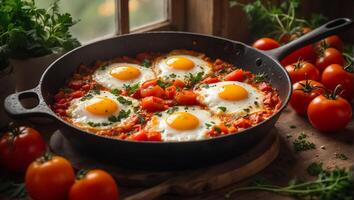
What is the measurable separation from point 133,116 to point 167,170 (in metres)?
0.32

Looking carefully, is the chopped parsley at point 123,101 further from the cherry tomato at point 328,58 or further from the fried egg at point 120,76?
the cherry tomato at point 328,58

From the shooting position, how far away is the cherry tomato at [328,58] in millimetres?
2877

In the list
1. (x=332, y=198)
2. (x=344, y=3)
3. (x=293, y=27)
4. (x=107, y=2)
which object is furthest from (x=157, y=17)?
(x=332, y=198)

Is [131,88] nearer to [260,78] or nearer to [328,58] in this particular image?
[260,78]

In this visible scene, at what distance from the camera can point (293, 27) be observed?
3.16 meters

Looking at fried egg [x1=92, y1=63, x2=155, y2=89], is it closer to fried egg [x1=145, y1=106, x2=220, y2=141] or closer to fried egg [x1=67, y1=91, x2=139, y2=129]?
fried egg [x1=67, y1=91, x2=139, y2=129]

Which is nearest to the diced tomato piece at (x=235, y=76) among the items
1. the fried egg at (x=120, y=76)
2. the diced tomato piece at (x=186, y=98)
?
the diced tomato piece at (x=186, y=98)

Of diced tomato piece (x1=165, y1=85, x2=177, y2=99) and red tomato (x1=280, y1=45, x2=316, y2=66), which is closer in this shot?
diced tomato piece (x1=165, y1=85, x2=177, y2=99)

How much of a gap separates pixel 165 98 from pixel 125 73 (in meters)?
0.24

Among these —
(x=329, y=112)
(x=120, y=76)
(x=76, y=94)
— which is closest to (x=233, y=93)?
(x=329, y=112)

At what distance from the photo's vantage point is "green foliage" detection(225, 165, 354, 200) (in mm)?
2062

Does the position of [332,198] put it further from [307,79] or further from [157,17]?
[157,17]

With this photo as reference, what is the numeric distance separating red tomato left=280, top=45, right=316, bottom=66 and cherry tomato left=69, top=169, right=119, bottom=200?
1.38 meters

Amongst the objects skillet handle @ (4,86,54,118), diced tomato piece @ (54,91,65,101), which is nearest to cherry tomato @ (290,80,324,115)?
diced tomato piece @ (54,91,65,101)
